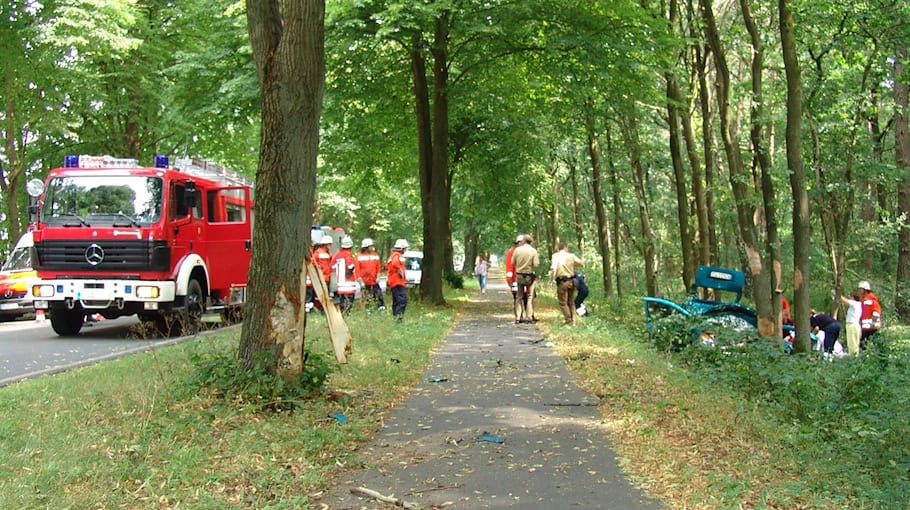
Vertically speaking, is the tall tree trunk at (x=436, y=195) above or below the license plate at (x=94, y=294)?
above

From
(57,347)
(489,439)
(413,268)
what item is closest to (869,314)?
(489,439)

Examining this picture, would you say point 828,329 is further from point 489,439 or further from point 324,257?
point 489,439

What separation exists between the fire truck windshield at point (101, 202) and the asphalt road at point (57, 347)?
221cm

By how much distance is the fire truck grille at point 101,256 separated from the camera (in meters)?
14.5

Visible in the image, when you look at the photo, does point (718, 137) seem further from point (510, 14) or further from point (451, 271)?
point (451, 271)

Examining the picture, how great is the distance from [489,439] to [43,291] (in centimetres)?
1095

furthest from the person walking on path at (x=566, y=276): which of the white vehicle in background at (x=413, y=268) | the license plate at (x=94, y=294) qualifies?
the white vehicle in background at (x=413, y=268)

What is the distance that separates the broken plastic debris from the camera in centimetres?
689

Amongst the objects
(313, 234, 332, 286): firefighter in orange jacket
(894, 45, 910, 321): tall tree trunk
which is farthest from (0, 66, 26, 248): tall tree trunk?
(894, 45, 910, 321): tall tree trunk

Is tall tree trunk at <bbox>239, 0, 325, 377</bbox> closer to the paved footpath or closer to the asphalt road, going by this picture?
the paved footpath

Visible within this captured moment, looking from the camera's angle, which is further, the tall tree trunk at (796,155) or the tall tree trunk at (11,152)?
Result: the tall tree trunk at (11,152)

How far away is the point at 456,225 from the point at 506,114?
1876cm

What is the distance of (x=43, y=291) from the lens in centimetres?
1456

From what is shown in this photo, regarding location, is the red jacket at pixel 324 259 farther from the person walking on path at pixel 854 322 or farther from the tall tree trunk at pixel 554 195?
the tall tree trunk at pixel 554 195
